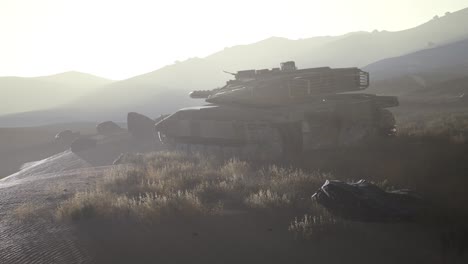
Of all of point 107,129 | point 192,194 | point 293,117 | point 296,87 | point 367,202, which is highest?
point 296,87

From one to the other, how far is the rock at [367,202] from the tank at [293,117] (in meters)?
5.90

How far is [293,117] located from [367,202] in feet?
21.0

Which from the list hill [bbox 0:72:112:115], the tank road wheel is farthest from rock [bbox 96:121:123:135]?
hill [bbox 0:72:112:115]

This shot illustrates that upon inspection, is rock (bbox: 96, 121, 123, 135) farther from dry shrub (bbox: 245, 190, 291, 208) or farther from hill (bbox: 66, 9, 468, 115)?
hill (bbox: 66, 9, 468, 115)

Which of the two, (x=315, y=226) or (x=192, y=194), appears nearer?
(x=315, y=226)

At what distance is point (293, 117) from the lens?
12.9 meters

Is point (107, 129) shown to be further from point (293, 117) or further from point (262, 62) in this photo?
point (262, 62)

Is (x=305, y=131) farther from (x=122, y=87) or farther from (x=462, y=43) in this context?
(x=122, y=87)

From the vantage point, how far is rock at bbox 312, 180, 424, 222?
6.52 meters

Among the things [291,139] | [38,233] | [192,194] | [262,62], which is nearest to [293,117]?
[291,139]

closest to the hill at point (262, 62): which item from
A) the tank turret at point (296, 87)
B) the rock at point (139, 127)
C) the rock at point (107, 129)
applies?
the rock at point (107, 129)

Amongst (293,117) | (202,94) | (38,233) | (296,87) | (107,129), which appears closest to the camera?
(38,233)

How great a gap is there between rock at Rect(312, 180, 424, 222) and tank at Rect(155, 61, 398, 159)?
232 inches

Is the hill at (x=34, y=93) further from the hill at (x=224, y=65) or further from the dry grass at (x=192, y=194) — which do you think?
the dry grass at (x=192, y=194)
